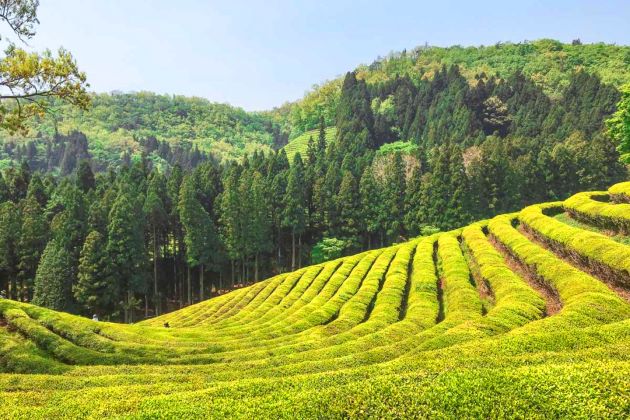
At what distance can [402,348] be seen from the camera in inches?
610

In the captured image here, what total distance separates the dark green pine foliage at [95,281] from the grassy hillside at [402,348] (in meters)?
21.7

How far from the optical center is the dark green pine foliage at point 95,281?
51.0 m

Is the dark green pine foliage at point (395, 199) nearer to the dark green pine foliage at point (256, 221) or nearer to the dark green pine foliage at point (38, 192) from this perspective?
the dark green pine foliage at point (256, 221)

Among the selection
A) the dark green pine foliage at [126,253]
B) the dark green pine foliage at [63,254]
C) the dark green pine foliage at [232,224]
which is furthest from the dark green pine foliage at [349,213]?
the dark green pine foliage at [63,254]

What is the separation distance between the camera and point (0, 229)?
Answer: 5434 cm

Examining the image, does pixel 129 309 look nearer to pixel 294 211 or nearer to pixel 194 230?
pixel 194 230

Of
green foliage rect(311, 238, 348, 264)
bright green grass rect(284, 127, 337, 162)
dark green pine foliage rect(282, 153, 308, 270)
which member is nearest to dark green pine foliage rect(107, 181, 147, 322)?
dark green pine foliage rect(282, 153, 308, 270)

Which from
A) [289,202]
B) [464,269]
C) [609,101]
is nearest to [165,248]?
[289,202]

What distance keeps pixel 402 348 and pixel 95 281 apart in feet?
153

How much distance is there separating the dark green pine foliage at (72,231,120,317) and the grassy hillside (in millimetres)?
21684

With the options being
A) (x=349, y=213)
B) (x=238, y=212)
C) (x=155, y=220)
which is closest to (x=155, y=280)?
(x=155, y=220)

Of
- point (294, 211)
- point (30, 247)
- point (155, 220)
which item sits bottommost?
point (30, 247)

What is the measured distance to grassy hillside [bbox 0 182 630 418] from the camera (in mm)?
7305

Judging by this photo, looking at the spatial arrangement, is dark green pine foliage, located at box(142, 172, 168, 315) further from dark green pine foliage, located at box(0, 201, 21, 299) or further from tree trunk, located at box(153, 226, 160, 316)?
dark green pine foliage, located at box(0, 201, 21, 299)
